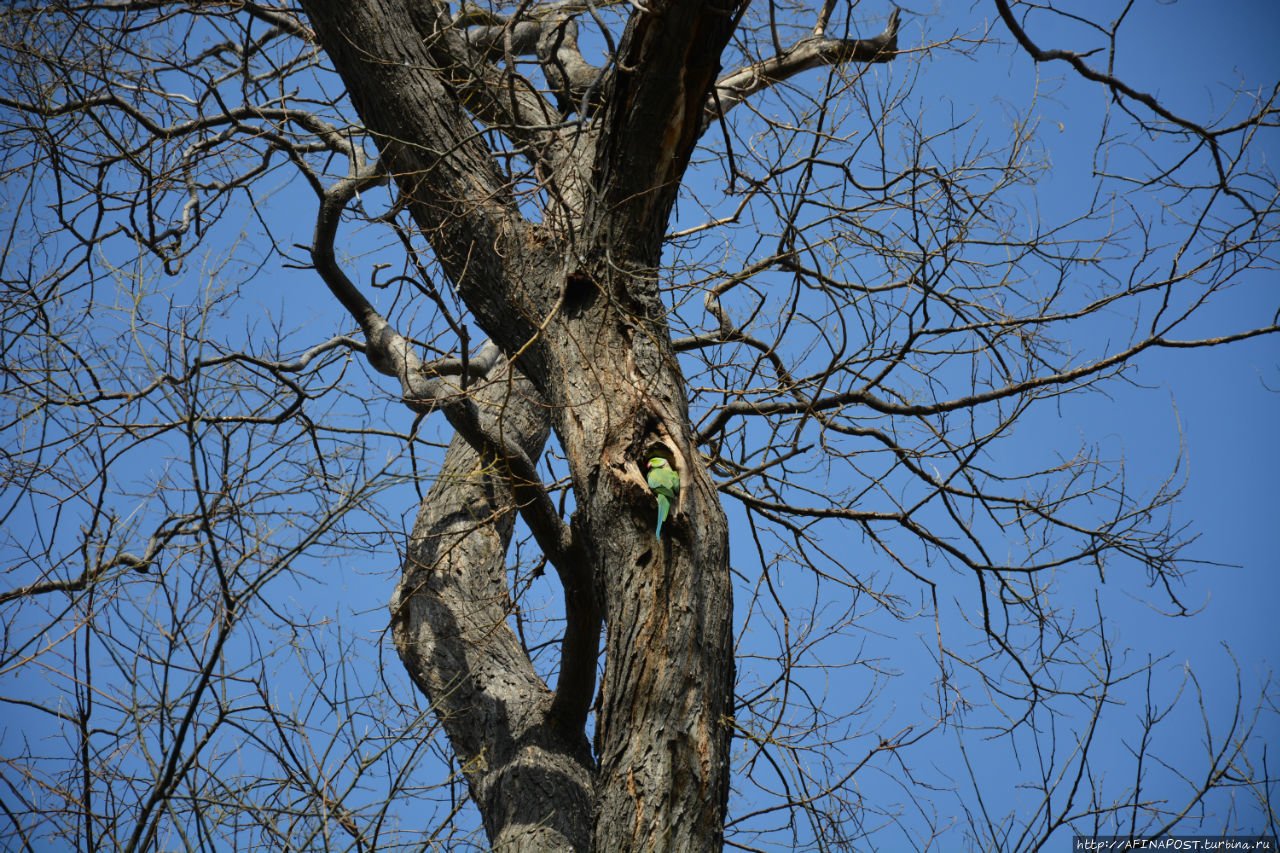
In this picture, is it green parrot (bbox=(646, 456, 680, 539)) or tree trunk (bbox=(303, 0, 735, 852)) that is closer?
tree trunk (bbox=(303, 0, 735, 852))

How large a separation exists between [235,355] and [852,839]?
299 centimetres

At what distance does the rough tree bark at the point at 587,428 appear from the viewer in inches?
97.7

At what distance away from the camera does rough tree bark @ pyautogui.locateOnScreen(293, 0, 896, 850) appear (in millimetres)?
2480

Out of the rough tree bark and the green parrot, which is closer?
the rough tree bark

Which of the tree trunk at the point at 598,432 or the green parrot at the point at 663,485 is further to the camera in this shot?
the green parrot at the point at 663,485

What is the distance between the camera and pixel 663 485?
2645 mm

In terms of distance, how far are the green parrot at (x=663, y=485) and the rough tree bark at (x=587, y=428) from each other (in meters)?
0.03

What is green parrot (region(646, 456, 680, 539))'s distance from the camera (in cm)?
261

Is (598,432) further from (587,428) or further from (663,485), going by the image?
(663,485)

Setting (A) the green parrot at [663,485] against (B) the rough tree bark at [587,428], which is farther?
(A) the green parrot at [663,485]

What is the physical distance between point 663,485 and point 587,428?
0.33 meters

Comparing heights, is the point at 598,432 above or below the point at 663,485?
above

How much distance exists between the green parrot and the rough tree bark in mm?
31

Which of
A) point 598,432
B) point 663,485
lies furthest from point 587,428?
point 663,485
